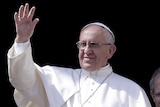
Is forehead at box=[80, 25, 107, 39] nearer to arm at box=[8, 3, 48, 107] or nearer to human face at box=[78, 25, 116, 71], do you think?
human face at box=[78, 25, 116, 71]

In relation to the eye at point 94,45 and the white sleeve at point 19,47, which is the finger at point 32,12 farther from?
the eye at point 94,45

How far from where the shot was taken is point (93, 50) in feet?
17.6

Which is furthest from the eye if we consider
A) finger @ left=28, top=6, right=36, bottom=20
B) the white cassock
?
finger @ left=28, top=6, right=36, bottom=20

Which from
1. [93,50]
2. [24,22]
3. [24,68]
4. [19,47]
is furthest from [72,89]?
[24,22]

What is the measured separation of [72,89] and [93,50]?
0.44m

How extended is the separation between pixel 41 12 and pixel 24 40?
217 centimetres

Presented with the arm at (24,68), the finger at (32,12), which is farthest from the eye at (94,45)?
the finger at (32,12)

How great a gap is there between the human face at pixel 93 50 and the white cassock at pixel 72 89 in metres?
0.15

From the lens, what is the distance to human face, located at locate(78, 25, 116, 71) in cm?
534

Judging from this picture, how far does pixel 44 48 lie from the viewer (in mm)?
7410

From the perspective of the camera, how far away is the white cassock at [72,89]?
529 cm

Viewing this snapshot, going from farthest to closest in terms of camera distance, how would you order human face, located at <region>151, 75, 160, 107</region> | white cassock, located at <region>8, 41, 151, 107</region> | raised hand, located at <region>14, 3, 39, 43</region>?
1. white cassock, located at <region>8, 41, 151, 107</region>
2. human face, located at <region>151, 75, 160, 107</region>
3. raised hand, located at <region>14, 3, 39, 43</region>

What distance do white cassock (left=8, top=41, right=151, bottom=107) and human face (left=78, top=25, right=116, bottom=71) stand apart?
15cm

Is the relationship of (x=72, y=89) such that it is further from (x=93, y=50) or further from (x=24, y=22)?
(x=24, y=22)
